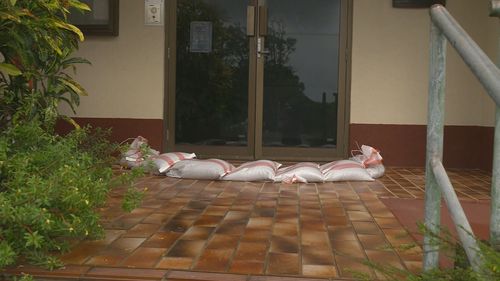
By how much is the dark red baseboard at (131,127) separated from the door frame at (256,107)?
0.24ft

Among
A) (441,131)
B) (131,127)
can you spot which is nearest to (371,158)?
(131,127)

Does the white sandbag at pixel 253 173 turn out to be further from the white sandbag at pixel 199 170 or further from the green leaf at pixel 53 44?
the green leaf at pixel 53 44

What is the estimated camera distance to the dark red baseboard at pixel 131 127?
569 cm

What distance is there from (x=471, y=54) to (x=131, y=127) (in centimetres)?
449

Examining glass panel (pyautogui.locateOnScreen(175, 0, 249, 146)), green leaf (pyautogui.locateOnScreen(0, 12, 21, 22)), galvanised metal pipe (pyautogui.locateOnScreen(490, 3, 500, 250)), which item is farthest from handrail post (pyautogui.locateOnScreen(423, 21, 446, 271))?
glass panel (pyautogui.locateOnScreen(175, 0, 249, 146))

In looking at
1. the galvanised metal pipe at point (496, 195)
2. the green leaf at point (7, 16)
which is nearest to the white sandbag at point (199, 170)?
the green leaf at point (7, 16)

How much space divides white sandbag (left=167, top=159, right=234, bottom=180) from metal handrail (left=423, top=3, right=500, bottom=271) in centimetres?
274

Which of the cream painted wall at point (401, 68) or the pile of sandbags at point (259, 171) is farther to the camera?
the cream painted wall at point (401, 68)

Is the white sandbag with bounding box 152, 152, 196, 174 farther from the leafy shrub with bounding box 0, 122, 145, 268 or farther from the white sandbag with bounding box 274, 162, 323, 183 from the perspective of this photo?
the leafy shrub with bounding box 0, 122, 145, 268

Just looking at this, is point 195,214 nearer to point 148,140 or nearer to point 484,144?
point 148,140

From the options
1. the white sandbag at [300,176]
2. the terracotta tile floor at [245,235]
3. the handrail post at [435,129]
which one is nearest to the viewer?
the handrail post at [435,129]

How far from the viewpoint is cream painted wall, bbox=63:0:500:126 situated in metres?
5.55

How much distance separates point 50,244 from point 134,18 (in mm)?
3765

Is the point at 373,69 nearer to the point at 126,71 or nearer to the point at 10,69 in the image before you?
the point at 126,71
